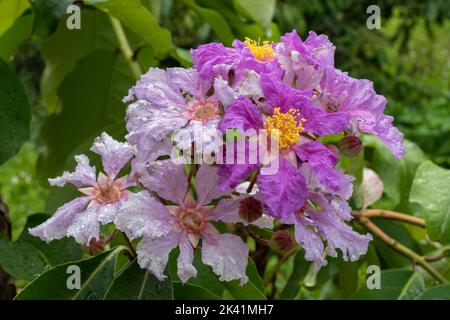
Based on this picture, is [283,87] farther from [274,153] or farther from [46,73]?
[46,73]

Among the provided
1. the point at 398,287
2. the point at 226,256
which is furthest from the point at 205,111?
the point at 398,287

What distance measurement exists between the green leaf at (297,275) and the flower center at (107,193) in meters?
0.46

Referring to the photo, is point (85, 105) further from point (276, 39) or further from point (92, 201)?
point (92, 201)

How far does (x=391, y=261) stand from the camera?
1.14 m

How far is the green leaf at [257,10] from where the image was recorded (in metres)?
1.21

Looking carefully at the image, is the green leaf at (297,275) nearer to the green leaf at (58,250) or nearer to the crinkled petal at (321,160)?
the green leaf at (58,250)

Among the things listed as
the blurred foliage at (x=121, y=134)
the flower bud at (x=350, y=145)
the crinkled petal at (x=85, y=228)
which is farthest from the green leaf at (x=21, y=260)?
the flower bud at (x=350, y=145)

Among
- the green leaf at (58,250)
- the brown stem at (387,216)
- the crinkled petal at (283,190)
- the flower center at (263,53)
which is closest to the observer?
the crinkled petal at (283,190)

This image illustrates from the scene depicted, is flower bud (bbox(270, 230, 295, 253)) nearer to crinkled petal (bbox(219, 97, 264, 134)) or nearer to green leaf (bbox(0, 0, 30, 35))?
crinkled petal (bbox(219, 97, 264, 134))

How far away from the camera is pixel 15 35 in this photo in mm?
1157

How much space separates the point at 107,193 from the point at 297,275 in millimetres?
483

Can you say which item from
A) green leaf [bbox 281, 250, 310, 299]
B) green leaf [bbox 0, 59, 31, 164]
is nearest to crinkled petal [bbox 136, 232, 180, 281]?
green leaf [bbox 0, 59, 31, 164]

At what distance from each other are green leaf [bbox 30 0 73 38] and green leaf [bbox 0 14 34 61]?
16 cm

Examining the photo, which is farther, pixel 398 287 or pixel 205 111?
pixel 398 287
